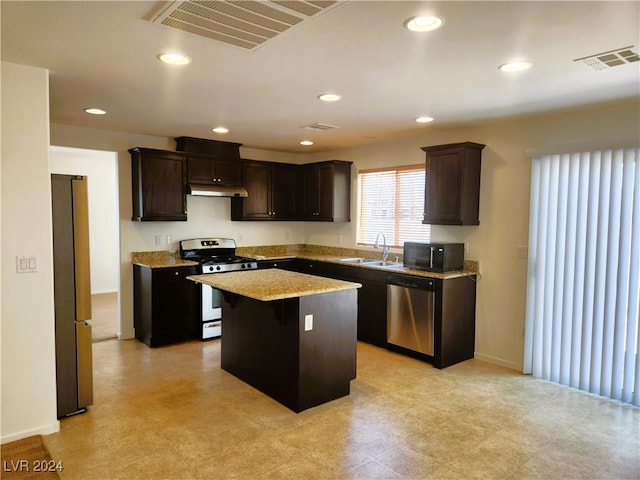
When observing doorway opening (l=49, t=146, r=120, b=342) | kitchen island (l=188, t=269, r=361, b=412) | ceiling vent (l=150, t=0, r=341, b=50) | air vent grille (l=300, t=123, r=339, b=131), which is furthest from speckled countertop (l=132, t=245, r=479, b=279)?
ceiling vent (l=150, t=0, r=341, b=50)

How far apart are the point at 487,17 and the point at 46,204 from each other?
296 centimetres

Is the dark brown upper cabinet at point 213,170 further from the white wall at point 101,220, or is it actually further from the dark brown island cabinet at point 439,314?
the white wall at point 101,220

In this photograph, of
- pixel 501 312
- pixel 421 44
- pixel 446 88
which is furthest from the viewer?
pixel 501 312

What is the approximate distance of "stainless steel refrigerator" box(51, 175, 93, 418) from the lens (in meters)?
3.13

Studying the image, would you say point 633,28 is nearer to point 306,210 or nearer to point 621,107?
point 621,107

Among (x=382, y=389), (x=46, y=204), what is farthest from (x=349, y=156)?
(x=46, y=204)

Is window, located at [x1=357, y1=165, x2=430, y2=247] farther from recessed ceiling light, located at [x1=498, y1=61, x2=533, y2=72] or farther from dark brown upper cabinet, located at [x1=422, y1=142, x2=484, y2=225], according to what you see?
recessed ceiling light, located at [x1=498, y1=61, x2=533, y2=72]

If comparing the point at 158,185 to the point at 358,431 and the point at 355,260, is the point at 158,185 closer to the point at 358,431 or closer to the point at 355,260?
the point at 355,260

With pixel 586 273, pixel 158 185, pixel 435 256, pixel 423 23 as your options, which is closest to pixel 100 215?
pixel 158 185

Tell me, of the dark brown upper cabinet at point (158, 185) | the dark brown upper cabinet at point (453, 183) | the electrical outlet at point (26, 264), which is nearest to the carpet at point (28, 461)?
the electrical outlet at point (26, 264)

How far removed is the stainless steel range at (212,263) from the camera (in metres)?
5.21

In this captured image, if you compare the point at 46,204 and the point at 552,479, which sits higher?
the point at 46,204

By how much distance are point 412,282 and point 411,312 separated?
0.33 meters

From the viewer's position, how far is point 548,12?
6.54ft
